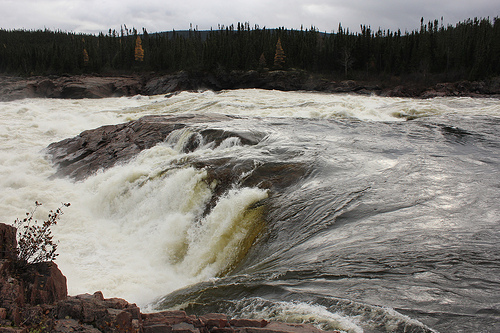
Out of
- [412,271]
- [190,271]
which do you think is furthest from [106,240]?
[412,271]

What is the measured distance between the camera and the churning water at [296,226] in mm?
5254

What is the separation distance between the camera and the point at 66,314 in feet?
13.9

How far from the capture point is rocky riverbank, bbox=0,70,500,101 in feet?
145

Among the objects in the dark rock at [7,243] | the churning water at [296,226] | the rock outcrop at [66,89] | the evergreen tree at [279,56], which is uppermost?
the evergreen tree at [279,56]

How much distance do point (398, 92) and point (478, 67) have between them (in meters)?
11.9

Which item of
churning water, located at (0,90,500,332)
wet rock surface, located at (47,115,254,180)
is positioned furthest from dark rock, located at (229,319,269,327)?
wet rock surface, located at (47,115,254,180)

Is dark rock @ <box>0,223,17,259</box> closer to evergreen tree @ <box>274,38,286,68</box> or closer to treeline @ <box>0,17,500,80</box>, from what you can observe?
treeline @ <box>0,17,500,80</box>

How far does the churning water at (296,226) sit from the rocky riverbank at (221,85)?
3199 centimetres

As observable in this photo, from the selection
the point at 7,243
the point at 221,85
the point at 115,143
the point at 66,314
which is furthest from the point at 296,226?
the point at 221,85

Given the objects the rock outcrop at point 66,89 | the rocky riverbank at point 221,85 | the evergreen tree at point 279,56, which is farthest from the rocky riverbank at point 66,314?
the evergreen tree at point 279,56

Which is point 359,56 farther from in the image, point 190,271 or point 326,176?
point 190,271

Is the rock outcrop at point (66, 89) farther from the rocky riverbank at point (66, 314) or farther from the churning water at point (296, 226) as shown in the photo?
the rocky riverbank at point (66, 314)

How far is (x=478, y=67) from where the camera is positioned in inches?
1859

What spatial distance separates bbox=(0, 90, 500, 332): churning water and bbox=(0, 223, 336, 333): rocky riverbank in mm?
790
